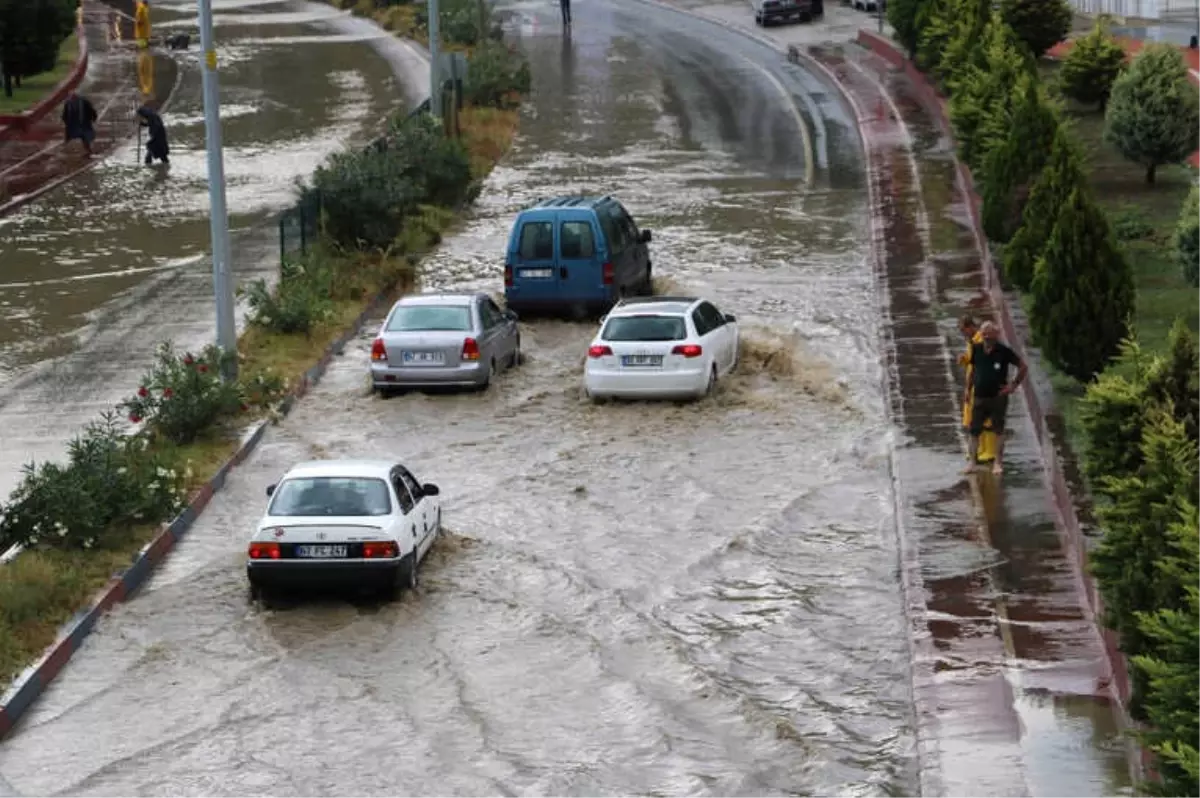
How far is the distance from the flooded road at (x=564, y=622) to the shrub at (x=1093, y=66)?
10452 millimetres

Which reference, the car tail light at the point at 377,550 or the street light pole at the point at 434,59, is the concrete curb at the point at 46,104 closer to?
the street light pole at the point at 434,59

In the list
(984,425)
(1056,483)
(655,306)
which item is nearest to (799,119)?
(655,306)

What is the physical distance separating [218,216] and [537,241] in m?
6.66

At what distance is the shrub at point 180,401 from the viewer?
84.5 feet

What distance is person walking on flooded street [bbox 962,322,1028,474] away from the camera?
2316cm

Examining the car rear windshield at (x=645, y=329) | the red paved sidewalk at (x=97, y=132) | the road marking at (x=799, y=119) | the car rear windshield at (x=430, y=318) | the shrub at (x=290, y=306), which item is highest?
the car rear windshield at (x=645, y=329)

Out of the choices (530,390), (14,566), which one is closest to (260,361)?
(530,390)

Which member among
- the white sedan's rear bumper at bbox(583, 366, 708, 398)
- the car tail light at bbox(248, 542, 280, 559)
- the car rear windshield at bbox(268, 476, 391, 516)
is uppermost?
the car rear windshield at bbox(268, 476, 391, 516)

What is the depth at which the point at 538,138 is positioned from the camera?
166 ft

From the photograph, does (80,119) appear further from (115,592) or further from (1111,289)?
(115,592)

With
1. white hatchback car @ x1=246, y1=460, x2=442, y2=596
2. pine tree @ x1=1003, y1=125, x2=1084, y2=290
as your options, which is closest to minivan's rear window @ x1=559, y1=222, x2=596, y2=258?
pine tree @ x1=1003, y1=125, x2=1084, y2=290

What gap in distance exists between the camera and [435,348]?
2823cm

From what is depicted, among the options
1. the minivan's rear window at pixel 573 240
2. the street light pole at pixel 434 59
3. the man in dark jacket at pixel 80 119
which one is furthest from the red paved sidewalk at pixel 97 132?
the minivan's rear window at pixel 573 240

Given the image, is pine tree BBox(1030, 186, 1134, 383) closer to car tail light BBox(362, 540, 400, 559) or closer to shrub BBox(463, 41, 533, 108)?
car tail light BBox(362, 540, 400, 559)
